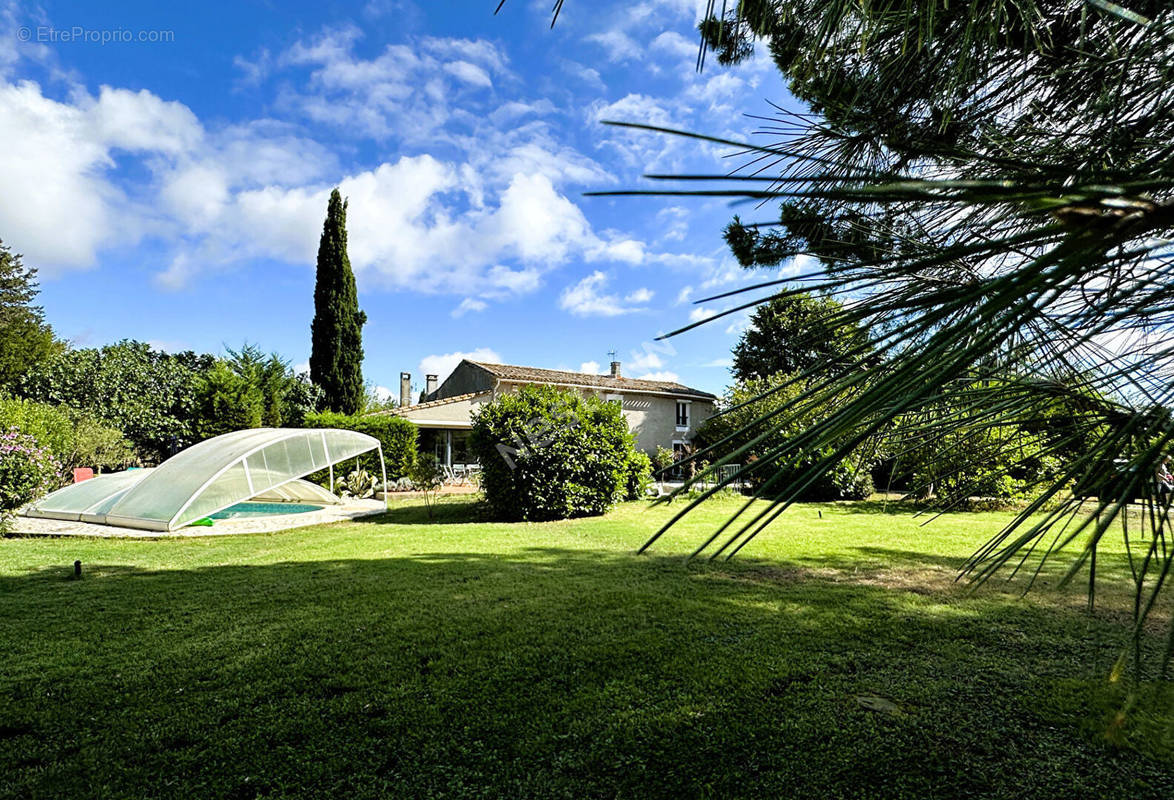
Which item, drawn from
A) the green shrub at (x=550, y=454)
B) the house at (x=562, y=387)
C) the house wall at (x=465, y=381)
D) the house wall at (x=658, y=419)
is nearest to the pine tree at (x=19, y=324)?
the house at (x=562, y=387)

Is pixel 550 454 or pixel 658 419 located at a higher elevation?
pixel 658 419

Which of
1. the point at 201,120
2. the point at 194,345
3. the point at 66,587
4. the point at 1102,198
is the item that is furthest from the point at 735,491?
the point at 194,345

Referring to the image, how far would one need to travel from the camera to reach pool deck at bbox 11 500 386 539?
30.8 ft

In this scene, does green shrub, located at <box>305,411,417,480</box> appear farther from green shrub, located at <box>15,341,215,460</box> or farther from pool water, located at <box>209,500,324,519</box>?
pool water, located at <box>209,500,324,519</box>

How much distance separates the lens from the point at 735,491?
18.7m

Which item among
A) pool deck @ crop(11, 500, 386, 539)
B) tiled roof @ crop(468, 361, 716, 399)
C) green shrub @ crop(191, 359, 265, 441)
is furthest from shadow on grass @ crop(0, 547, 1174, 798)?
tiled roof @ crop(468, 361, 716, 399)

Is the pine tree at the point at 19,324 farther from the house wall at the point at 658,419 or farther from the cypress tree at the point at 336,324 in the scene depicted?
the house wall at the point at 658,419

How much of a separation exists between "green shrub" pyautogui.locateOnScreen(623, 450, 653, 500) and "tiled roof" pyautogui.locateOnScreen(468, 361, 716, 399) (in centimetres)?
1443

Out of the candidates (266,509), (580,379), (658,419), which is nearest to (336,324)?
(580,379)

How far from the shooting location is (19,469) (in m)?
9.41

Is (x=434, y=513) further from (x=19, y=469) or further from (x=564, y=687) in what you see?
(x=564, y=687)

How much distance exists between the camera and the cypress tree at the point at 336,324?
24.9m

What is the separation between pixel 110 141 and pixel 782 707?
18.1 m

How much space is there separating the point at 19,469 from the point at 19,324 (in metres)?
22.2
